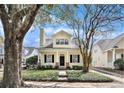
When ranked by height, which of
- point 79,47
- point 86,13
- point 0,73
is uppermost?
point 86,13

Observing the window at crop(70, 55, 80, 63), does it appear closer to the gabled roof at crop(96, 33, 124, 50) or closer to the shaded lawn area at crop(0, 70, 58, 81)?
the gabled roof at crop(96, 33, 124, 50)

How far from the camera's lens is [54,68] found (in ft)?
39.3

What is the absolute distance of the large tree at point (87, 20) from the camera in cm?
1016

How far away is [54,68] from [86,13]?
2.44m

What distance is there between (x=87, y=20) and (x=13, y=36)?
14.7ft

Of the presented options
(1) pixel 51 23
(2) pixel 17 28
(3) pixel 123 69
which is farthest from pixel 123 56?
(2) pixel 17 28

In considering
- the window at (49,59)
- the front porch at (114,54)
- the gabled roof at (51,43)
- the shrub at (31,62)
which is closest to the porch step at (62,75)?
the shrub at (31,62)

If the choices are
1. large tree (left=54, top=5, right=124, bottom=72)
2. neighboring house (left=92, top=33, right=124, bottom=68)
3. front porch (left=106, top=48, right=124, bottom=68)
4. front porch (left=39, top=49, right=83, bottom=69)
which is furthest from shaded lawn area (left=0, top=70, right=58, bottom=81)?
front porch (left=106, top=48, right=124, bottom=68)

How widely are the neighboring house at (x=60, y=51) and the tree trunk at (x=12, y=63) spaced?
3.49m

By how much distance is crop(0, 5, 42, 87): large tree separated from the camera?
749 cm

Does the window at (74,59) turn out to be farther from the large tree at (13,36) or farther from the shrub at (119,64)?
the large tree at (13,36)

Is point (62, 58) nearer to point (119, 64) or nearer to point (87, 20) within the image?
point (87, 20)

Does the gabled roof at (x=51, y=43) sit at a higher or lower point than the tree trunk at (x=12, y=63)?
higher

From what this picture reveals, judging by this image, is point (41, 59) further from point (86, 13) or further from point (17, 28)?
point (17, 28)
